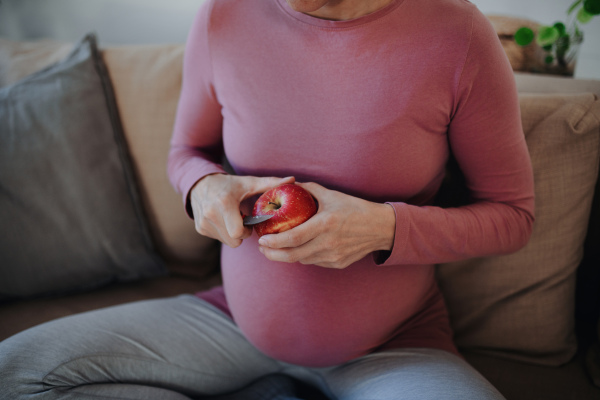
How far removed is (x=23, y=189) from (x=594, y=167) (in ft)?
4.53

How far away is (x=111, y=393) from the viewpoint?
735 mm

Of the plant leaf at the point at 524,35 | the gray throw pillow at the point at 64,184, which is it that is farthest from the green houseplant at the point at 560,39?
the gray throw pillow at the point at 64,184

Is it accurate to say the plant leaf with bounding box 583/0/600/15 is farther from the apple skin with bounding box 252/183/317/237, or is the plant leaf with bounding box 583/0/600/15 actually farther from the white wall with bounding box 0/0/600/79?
the white wall with bounding box 0/0/600/79

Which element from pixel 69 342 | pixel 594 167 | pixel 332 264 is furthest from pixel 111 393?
pixel 594 167

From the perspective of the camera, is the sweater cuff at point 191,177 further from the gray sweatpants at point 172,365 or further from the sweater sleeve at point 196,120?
the gray sweatpants at point 172,365

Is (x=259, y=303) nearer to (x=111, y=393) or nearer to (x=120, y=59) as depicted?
(x=111, y=393)

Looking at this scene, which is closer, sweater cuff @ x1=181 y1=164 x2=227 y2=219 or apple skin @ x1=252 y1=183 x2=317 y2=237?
apple skin @ x1=252 y1=183 x2=317 y2=237

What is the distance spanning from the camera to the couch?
893mm

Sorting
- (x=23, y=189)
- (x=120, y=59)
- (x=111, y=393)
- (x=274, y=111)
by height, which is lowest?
(x=111, y=393)

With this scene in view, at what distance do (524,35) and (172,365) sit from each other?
1115 mm

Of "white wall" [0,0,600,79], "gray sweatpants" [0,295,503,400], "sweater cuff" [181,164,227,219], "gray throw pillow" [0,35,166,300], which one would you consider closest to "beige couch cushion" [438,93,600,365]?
"gray sweatpants" [0,295,503,400]

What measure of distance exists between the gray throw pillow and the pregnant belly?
46 cm

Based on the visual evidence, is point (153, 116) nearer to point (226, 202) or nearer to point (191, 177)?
point (191, 177)

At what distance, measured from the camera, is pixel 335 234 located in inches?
25.8
